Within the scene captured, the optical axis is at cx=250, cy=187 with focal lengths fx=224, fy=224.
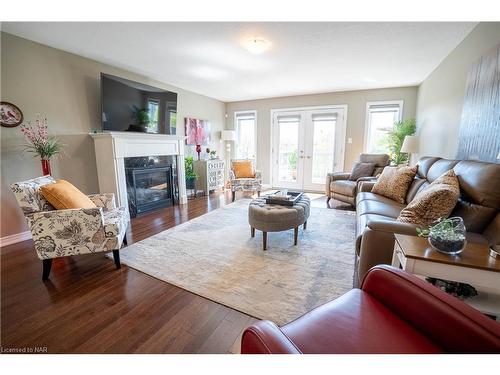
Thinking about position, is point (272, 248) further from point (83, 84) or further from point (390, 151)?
point (390, 151)

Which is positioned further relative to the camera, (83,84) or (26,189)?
(83,84)

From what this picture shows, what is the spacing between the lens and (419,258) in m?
1.18

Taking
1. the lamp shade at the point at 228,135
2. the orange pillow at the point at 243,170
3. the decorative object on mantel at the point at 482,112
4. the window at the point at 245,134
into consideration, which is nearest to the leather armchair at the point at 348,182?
the decorative object on mantel at the point at 482,112

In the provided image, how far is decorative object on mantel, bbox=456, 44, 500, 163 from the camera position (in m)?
1.85

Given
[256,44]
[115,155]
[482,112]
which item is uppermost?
[256,44]

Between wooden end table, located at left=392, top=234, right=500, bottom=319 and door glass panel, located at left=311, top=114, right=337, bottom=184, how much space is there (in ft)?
14.1

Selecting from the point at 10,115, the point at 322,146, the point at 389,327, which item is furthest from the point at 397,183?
the point at 10,115

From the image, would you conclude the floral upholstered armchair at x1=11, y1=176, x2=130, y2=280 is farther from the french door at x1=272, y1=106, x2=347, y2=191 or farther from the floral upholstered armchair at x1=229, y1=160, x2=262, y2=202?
the french door at x1=272, y1=106, x2=347, y2=191

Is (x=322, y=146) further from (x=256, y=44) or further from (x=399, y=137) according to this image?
(x=256, y=44)

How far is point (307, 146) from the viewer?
219 inches

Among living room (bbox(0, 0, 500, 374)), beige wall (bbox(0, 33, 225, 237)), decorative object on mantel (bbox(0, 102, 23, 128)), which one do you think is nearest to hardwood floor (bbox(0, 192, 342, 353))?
living room (bbox(0, 0, 500, 374))

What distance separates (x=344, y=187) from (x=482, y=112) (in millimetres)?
2042

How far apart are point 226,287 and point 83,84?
3.46 m
